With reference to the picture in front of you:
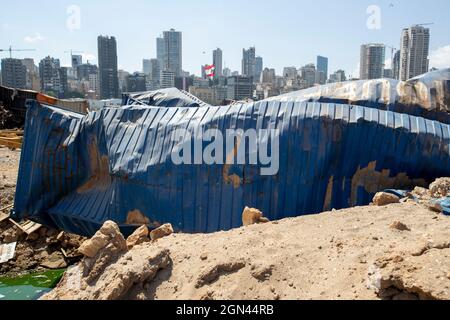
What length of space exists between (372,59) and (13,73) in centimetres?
6475

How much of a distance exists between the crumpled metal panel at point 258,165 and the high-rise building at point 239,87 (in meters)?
57.5

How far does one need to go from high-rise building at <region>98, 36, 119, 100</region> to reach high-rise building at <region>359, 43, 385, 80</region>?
4699cm

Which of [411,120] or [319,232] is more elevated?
[411,120]

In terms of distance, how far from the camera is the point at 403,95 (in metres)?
6.69

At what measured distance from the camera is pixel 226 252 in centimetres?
330

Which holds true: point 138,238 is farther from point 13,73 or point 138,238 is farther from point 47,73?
point 47,73

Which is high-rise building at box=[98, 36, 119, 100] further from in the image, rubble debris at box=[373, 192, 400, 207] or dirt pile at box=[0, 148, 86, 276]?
rubble debris at box=[373, 192, 400, 207]

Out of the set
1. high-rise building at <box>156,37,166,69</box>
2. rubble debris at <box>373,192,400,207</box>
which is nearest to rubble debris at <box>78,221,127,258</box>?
rubble debris at <box>373,192,400,207</box>

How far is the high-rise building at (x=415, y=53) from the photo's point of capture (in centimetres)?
6594

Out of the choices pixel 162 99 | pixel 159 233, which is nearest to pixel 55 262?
pixel 162 99

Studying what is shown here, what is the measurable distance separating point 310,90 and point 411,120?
218cm

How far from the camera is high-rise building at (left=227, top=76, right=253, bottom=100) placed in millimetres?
63906

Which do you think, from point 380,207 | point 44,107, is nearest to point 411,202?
point 380,207
